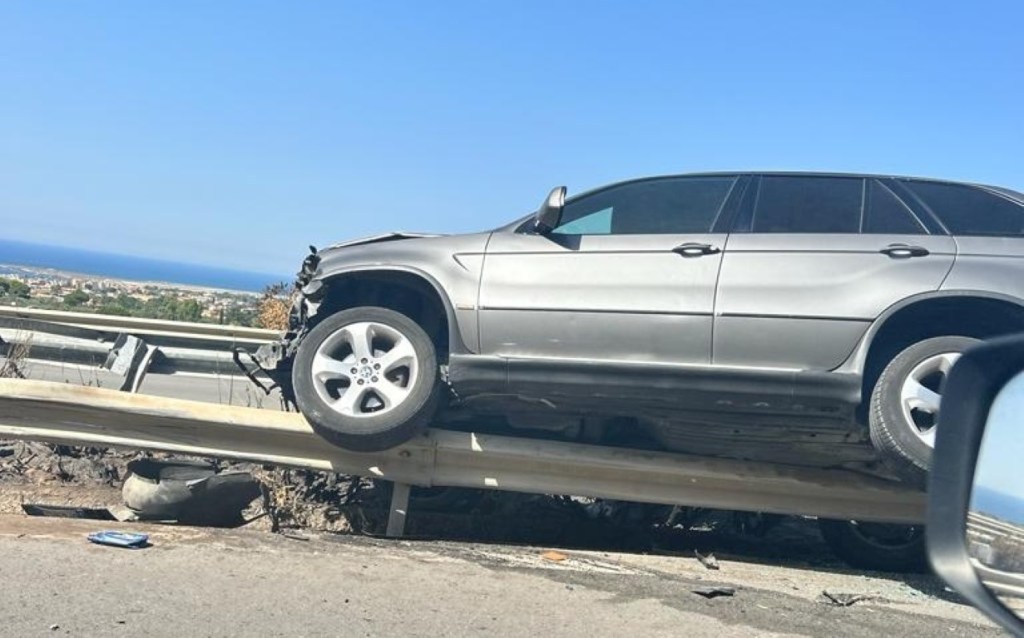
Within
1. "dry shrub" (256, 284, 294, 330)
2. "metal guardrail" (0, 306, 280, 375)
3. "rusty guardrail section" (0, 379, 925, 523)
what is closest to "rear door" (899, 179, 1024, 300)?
"rusty guardrail section" (0, 379, 925, 523)

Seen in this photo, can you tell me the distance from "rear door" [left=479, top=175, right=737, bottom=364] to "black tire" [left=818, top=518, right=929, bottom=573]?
1550 millimetres

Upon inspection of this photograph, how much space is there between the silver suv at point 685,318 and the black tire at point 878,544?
0.47 m

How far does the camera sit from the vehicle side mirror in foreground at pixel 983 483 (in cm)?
208

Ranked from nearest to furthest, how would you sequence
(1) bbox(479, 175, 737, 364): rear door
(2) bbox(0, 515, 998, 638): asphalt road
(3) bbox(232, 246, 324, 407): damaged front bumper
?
(2) bbox(0, 515, 998, 638): asphalt road, (1) bbox(479, 175, 737, 364): rear door, (3) bbox(232, 246, 324, 407): damaged front bumper

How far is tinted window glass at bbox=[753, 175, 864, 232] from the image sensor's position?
531cm

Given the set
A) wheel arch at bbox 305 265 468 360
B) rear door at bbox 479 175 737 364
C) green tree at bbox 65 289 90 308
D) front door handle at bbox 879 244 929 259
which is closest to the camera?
front door handle at bbox 879 244 929 259

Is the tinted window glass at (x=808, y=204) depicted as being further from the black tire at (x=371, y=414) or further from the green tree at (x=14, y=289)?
the green tree at (x=14, y=289)

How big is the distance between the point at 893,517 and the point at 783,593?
0.91 m

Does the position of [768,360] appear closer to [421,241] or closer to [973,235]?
[973,235]

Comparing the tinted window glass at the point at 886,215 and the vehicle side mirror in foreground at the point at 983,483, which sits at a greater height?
the tinted window glass at the point at 886,215

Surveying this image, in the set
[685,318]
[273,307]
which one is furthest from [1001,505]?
[273,307]

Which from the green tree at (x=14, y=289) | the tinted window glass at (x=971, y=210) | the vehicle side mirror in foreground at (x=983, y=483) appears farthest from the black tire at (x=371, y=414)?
the green tree at (x=14, y=289)

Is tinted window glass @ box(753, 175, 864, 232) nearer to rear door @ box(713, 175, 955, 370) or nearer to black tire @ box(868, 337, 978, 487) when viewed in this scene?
rear door @ box(713, 175, 955, 370)

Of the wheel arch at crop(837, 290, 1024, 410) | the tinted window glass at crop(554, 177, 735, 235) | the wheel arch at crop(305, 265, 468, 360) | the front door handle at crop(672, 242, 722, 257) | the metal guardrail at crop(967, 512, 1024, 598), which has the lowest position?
the metal guardrail at crop(967, 512, 1024, 598)
